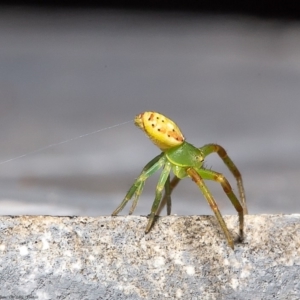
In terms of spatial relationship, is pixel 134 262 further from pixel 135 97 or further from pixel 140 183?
pixel 135 97

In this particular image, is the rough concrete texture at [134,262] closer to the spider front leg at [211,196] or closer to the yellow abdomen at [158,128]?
the spider front leg at [211,196]

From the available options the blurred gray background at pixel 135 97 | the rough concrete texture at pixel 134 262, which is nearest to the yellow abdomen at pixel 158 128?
the rough concrete texture at pixel 134 262

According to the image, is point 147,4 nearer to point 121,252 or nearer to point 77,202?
point 77,202

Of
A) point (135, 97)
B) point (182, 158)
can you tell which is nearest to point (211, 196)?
point (182, 158)

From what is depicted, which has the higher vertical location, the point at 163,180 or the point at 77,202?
the point at 163,180

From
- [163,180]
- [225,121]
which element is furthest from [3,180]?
[163,180]

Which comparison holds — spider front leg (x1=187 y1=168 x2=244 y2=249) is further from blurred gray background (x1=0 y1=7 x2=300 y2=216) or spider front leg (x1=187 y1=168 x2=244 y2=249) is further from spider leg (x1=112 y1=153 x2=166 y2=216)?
blurred gray background (x1=0 y1=7 x2=300 y2=216)
